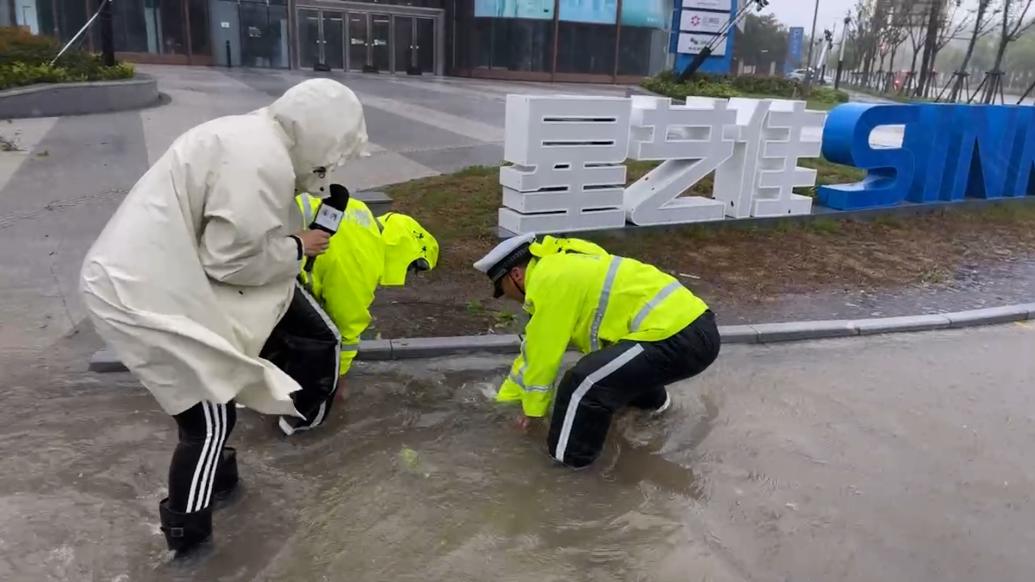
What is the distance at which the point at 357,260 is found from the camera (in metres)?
4.20

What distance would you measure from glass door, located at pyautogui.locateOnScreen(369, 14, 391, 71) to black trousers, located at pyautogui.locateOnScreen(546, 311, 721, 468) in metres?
26.4

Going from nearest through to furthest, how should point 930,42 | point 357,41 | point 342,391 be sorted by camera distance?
1. point 342,391
2. point 357,41
3. point 930,42

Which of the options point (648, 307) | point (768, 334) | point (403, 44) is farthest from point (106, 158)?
point (403, 44)

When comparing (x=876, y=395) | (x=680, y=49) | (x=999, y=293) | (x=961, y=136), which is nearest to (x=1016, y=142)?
(x=961, y=136)

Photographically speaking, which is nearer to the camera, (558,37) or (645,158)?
(645,158)

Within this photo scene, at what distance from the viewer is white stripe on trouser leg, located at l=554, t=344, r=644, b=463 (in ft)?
13.1

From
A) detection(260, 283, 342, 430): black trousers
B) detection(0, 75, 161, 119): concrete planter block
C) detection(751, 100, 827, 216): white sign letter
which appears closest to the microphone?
A: detection(260, 283, 342, 430): black trousers

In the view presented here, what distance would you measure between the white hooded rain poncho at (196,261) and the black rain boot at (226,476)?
0.84 meters

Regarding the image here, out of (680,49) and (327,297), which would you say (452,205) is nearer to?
(327,297)

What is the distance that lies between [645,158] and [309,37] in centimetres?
2233

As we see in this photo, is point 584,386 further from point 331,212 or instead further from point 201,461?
point 201,461

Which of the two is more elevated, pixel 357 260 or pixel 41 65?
pixel 41 65

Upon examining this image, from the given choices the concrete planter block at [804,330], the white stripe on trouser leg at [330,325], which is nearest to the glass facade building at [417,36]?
the concrete planter block at [804,330]

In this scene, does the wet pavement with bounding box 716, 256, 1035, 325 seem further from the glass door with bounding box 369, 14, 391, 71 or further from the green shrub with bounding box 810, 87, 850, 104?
the glass door with bounding box 369, 14, 391, 71
